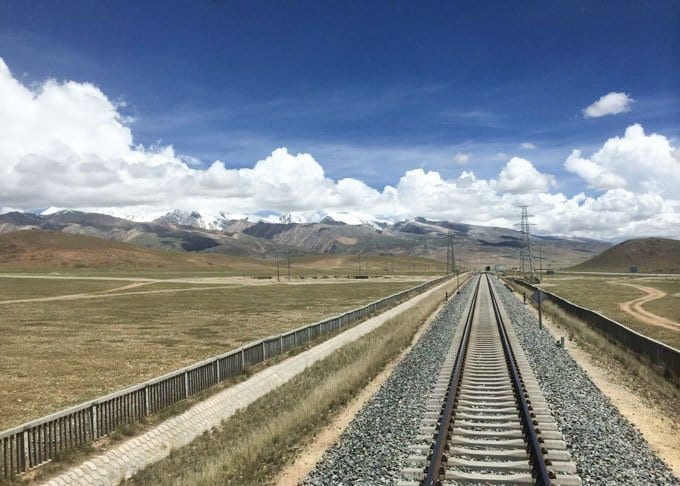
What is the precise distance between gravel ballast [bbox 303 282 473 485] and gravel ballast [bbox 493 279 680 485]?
363cm

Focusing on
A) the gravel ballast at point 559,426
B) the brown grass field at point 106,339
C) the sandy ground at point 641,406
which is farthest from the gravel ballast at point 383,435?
the brown grass field at point 106,339

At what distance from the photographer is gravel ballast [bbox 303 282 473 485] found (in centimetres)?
1086

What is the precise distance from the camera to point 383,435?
1315 cm

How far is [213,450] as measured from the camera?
14016 mm

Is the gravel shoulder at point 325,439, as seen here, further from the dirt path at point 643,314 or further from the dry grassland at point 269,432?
the dirt path at point 643,314

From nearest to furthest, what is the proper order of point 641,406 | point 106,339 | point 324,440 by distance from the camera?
point 324,440 < point 641,406 < point 106,339

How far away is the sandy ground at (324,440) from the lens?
446 inches

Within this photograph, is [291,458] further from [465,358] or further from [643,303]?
[643,303]

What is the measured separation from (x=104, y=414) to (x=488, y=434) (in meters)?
9.95

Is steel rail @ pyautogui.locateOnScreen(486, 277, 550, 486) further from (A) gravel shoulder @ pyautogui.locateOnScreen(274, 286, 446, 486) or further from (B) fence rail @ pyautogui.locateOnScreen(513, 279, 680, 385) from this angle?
(B) fence rail @ pyautogui.locateOnScreen(513, 279, 680, 385)

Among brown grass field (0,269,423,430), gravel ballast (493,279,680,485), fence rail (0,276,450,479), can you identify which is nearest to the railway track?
gravel ballast (493,279,680,485)

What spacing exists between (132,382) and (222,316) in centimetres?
2913

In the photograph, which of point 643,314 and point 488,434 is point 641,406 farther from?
point 643,314

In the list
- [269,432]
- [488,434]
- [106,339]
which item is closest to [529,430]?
[488,434]
